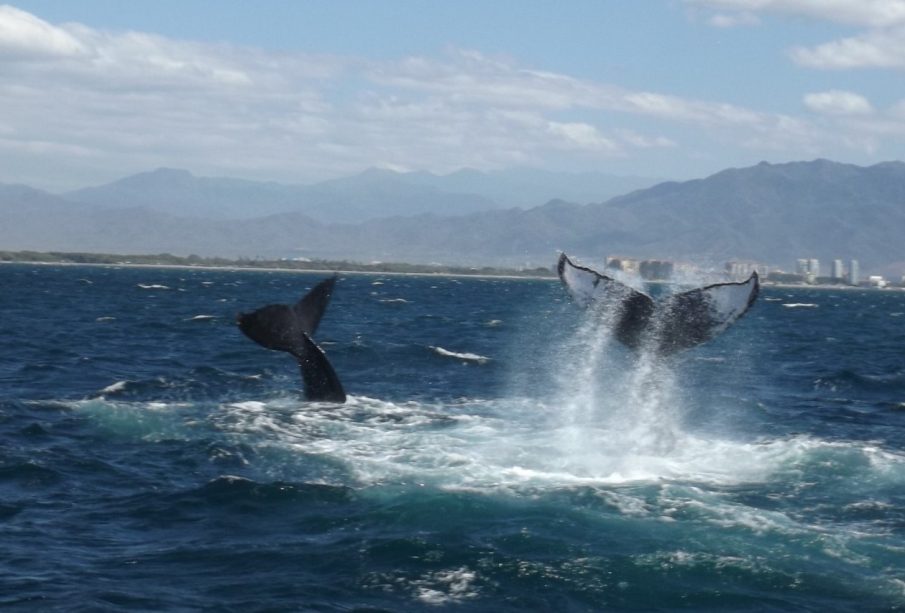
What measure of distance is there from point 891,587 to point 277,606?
Result: 5529 mm

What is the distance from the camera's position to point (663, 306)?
14.8 m

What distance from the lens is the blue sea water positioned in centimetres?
1186

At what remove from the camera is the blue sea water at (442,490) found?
11859 millimetres

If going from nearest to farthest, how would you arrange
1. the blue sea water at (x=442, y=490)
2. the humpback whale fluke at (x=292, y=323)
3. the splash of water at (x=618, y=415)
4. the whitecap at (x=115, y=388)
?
1. the blue sea water at (x=442, y=490)
2. the splash of water at (x=618, y=415)
3. the humpback whale fluke at (x=292, y=323)
4. the whitecap at (x=115, y=388)

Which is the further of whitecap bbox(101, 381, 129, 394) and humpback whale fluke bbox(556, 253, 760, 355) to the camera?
whitecap bbox(101, 381, 129, 394)

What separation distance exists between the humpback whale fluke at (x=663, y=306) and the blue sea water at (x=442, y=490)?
114cm

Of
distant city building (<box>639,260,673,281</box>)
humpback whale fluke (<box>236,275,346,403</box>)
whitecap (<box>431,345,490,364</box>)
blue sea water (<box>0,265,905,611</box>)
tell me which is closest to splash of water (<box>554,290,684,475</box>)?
blue sea water (<box>0,265,905,611</box>)

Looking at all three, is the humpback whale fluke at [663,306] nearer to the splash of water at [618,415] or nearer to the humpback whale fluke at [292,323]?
the splash of water at [618,415]

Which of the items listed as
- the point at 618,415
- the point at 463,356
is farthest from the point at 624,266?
the point at 463,356

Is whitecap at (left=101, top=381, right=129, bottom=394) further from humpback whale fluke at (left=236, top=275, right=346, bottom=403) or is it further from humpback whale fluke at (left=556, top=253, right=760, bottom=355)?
humpback whale fluke at (left=556, top=253, right=760, bottom=355)

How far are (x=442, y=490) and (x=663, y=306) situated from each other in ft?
11.0

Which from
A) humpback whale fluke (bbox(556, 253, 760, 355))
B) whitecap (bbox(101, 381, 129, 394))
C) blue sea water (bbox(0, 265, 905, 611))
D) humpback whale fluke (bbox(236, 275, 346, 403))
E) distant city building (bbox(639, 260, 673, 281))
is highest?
distant city building (bbox(639, 260, 673, 281))

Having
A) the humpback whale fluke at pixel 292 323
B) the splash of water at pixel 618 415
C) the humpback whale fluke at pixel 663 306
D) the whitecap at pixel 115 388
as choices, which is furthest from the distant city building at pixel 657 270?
the whitecap at pixel 115 388

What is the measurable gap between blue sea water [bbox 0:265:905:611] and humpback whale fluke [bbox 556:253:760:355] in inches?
45.0
